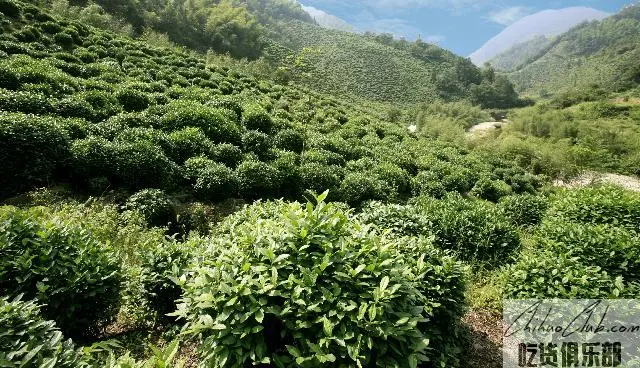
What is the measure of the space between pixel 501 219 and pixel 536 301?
390cm

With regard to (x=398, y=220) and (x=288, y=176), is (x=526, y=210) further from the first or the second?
(x=288, y=176)

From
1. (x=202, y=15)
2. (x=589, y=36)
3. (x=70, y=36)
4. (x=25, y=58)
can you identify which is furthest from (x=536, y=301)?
(x=589, y=36)

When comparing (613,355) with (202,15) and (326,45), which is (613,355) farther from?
(326,45)

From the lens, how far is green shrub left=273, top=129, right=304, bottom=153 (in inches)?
542

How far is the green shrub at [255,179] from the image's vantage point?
33.8 ft

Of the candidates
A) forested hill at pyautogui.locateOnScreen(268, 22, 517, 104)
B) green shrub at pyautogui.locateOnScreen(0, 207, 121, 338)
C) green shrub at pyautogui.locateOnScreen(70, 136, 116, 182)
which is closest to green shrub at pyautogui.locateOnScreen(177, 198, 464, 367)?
green shrub at pyautogui.locateOnScreen(0, 207, 121, 338)

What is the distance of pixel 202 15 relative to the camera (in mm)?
47656

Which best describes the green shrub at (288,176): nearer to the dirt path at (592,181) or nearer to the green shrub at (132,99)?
the green shrub at (132,99)

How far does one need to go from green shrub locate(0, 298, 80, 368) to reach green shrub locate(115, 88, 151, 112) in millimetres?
11628

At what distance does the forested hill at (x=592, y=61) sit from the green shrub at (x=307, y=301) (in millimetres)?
84283

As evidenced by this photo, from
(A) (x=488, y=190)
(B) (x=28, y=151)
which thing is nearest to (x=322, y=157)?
(A) (x=488, y=190)

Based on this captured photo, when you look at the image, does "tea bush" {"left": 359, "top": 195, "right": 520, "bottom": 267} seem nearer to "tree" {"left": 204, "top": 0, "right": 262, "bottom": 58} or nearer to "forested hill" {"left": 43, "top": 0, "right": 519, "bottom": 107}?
"forested hill" {"left": 43, "top": 0, "right": 519, "bottom": 107}

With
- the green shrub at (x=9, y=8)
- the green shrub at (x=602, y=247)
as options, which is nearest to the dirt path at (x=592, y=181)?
the green shrub at (x=602, y=247)

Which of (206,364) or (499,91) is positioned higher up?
(499,91)
